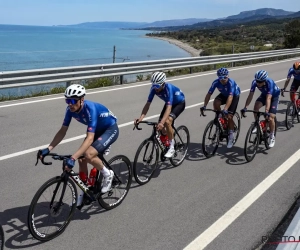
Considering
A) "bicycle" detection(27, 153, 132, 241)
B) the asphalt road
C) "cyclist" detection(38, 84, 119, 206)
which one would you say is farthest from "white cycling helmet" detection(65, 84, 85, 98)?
the asphalt road

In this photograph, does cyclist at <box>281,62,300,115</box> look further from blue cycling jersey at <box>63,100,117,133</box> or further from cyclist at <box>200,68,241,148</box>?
blue cycling jersey at <box>63,100,117,133</box>

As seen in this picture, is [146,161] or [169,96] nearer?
[146,161]

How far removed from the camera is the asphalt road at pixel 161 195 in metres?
4.90

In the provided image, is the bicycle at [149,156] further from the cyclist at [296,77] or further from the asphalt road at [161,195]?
the cyclist at [296,77]

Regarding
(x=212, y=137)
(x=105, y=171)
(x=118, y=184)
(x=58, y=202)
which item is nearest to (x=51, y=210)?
(x=58, y=202)

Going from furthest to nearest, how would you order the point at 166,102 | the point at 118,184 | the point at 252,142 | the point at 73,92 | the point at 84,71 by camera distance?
the point at 84,71 < the point at 252,142 < the point at 166,102 < the point at 118,184 < the point at 73,92

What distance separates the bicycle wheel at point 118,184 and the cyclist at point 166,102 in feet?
3.51

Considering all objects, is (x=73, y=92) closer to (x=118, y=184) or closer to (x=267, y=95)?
(x=118, y=184)

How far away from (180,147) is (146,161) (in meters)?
1.21

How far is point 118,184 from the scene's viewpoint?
19.4ft

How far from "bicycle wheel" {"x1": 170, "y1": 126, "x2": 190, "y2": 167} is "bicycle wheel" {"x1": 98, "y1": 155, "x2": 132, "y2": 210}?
5.61 feet

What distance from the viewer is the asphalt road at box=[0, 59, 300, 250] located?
4898mm

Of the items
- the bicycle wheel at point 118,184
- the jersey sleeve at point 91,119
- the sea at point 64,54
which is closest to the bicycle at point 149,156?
the bicycle wheel at point 118,184

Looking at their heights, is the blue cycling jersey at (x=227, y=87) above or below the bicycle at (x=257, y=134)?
above
